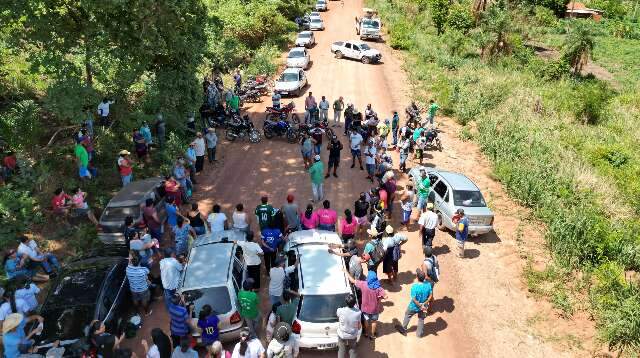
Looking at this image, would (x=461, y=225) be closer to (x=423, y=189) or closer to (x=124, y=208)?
(x=423, y=189)

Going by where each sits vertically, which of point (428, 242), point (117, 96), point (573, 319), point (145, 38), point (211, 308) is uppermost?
point (145, 38)

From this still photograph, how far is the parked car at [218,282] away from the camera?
956cm

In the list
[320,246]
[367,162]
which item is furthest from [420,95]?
[320,246]

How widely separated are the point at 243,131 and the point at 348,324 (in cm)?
1371

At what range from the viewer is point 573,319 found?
39.2 ft

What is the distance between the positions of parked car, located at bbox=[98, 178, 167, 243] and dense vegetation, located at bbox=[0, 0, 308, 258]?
1.21 meters

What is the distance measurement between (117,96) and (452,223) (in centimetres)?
1482

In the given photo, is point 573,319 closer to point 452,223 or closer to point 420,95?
point 452,223

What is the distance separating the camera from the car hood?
9047 millimetres

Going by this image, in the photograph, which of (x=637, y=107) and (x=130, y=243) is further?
(x=637, y=107)

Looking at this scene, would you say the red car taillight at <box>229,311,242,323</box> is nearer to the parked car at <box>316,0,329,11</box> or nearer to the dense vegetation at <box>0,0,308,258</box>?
the dense vegetation at <box>0,0,308,258</box>

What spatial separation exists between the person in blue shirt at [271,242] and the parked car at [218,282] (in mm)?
926

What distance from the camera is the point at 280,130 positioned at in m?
21.0

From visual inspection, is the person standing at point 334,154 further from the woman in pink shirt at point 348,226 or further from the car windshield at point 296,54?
the car windshield at point 296,54
